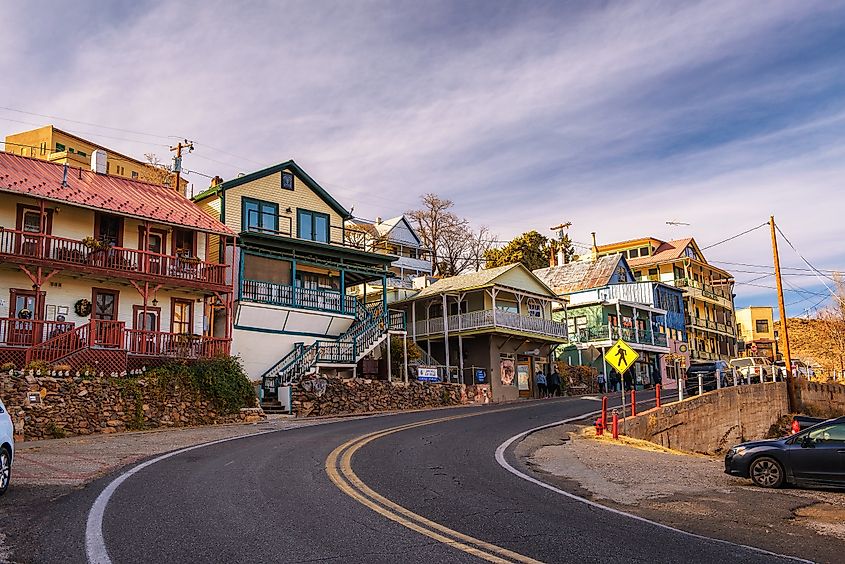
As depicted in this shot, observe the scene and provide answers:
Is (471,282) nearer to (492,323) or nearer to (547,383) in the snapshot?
(492,323)

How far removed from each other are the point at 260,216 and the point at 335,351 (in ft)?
25.1

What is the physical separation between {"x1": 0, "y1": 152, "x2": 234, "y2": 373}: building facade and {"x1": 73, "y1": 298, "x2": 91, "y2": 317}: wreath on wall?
0.04 metres

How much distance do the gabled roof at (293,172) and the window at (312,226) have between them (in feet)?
2.75

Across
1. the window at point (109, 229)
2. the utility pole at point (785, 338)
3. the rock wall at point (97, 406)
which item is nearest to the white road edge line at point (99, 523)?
the rock wall at point (97, 406)

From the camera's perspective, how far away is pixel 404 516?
8.47m

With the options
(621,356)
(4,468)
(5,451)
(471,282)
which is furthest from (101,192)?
(4,468)

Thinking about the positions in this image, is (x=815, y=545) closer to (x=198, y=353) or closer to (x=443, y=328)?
(x=198, y=353)

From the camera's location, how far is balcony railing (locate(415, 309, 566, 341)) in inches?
1558

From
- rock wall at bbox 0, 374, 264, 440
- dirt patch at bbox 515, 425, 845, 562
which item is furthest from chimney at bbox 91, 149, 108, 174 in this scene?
dirt patch at bbox 515, 425, 845, 562

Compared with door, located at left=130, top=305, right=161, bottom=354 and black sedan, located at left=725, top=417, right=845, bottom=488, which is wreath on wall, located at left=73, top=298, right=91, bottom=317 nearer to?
→ door, located at left=130, top=305, right=161, bottom=354

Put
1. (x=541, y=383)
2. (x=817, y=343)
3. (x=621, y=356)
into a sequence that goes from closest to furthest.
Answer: (x=621, y=356), (x=541, y=383), (x=817, y=343)

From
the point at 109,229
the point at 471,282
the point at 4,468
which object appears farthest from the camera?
the point at 471,282

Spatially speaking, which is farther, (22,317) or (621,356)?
(22,317)

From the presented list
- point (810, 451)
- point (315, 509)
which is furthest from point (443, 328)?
point (315, 509)
